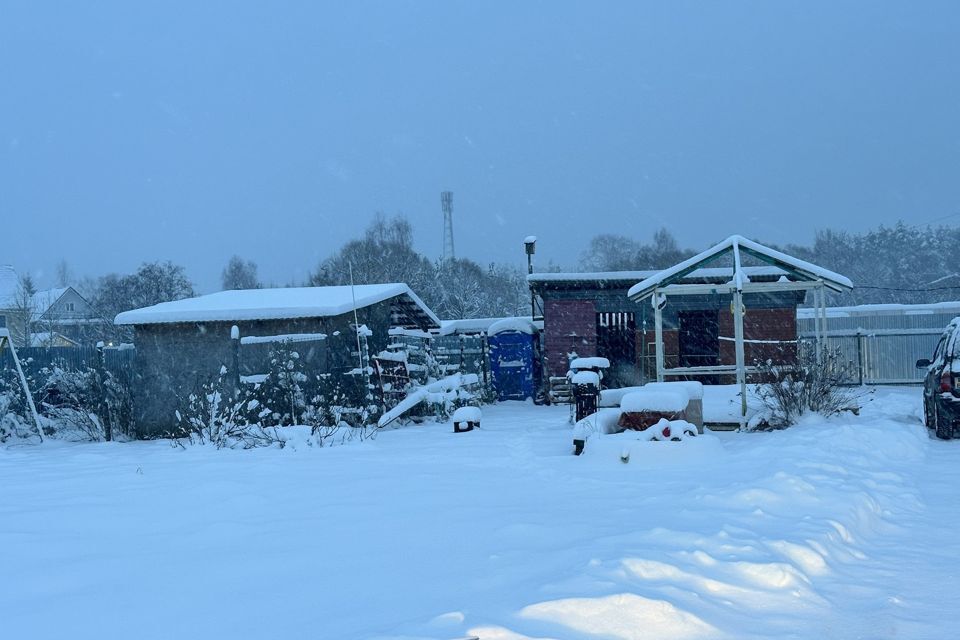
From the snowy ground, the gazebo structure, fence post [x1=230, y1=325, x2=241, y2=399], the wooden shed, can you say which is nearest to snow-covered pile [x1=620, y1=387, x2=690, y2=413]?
the snowy ground

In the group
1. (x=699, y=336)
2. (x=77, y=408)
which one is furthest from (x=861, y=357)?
(x=77, y=408)

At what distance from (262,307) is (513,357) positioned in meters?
8.61

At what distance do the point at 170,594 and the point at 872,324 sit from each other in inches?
1054

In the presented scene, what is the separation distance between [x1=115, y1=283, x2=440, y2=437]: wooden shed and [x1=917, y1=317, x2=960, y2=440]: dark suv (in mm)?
9243

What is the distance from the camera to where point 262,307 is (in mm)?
15250

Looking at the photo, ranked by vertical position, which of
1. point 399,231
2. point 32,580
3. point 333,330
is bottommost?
point 32,580

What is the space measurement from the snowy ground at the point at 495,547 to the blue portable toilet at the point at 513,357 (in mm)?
12335

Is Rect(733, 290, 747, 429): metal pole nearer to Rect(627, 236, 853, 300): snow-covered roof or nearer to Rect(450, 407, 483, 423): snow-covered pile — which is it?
Rect(627, 236, 853, 300): snow-covered roof

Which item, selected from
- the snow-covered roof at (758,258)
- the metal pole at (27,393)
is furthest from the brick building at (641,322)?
the metal pole at (27,393)

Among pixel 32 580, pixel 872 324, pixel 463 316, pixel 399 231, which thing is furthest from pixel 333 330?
pixel 399 231

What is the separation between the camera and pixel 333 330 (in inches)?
597

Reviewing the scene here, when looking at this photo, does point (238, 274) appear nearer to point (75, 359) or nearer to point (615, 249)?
point (615, 249)

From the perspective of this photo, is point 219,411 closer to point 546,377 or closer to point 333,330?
point 333,330

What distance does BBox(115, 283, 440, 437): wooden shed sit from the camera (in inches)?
592
